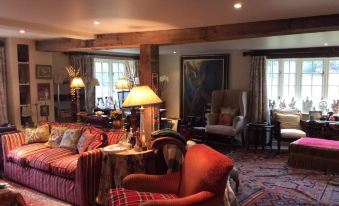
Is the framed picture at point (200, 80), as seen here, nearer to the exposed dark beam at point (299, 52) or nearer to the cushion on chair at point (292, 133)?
the exposed dark beam at point (299, 52)

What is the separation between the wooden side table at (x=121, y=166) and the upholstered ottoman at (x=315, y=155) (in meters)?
3.16

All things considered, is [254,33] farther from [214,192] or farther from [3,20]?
[3,20]

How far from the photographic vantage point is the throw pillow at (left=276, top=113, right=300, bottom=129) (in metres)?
6.79

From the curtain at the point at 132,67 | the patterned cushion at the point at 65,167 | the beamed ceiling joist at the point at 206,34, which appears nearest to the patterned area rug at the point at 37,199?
the patterned cushion at the point at 65,167

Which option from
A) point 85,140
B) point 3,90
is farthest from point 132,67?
point 85,140

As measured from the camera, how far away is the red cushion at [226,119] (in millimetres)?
7086

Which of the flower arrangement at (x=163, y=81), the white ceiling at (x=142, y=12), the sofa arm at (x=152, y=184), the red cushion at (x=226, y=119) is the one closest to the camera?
the sofa arm at (x=152, y=184)

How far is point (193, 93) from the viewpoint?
870 cm

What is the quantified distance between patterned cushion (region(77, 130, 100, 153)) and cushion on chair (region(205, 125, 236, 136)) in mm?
3580

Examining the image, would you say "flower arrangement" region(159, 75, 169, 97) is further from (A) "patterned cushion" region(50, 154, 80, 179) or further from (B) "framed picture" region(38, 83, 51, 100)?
(A) "patterned cushion" region(50, 154, 80, 179)

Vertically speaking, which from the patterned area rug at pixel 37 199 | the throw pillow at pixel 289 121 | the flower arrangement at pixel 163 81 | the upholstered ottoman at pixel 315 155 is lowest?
the patterned area rug at pixel 37 199

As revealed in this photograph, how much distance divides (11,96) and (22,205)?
11.9ft

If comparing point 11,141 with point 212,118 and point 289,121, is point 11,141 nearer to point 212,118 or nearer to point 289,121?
point 212,118

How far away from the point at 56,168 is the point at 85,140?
1.67ft
